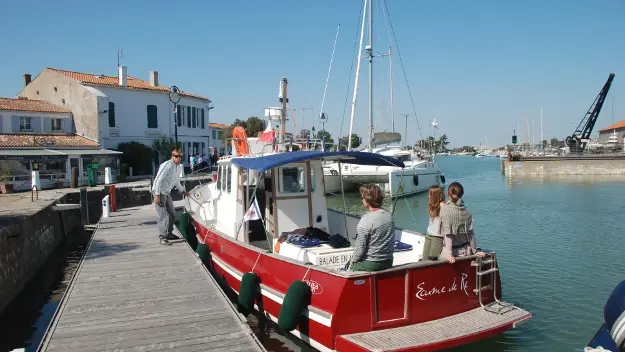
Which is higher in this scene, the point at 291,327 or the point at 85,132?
the point at 85,132

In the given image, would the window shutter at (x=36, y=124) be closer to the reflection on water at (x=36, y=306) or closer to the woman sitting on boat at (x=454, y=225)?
the reflection on water at (x=36, y=306)

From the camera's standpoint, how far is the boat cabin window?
9.58m

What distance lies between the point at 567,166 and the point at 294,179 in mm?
47610

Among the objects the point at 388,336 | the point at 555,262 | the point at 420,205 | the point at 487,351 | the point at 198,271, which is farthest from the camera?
the point at 420,205

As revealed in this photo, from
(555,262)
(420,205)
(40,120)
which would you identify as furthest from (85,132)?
(555,262)

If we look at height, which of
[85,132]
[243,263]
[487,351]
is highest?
[85,132]

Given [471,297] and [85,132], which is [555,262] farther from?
[85,132]

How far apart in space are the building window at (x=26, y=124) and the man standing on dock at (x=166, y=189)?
21573 millimetres

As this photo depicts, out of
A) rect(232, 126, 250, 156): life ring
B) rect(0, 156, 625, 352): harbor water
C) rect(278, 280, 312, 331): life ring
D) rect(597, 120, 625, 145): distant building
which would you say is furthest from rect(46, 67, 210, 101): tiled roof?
rect(597, 120, 625, 145): distant building

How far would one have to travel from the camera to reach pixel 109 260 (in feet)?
31.8

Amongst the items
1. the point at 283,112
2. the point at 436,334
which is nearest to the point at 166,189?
the point at 283,112

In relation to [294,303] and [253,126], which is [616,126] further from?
[294,303]

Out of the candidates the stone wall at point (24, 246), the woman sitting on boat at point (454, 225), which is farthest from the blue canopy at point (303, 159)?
the stone wall at point (24, 246)

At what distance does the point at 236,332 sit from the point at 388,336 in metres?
1.92
